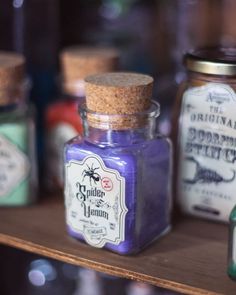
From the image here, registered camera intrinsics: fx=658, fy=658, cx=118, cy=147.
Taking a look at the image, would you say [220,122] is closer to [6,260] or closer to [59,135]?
[59,135]

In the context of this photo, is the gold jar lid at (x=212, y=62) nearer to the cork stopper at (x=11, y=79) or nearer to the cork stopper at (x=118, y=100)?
the cork stopper at (x=118, y=100)

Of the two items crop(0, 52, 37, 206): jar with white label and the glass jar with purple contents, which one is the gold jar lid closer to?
the glass jar with purple contents

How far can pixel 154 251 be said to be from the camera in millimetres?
625

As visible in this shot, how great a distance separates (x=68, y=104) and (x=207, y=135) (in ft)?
0.56

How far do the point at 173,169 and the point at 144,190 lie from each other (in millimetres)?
99

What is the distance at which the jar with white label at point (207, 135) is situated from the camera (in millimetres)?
636

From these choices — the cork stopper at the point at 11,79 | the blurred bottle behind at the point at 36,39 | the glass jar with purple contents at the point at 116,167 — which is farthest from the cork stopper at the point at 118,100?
the blurred bottle behind at the point at 36,39

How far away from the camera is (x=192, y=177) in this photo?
0.68 m

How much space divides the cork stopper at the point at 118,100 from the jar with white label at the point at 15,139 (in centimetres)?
10

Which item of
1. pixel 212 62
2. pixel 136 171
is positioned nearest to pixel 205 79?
pixel 212 62

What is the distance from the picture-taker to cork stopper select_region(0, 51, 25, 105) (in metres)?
0.68

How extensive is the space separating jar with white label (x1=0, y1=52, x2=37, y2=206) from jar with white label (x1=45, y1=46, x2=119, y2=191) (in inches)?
1.5

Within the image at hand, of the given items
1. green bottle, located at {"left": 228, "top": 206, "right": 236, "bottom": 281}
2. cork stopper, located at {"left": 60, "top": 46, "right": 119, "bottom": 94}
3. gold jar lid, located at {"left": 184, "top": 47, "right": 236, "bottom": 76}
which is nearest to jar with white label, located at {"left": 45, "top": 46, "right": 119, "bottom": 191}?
cork stopper, located at {"left": 60, "top": 46, "right": 119, "bottom": 94}

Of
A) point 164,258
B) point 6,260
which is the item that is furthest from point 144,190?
point 6,260
